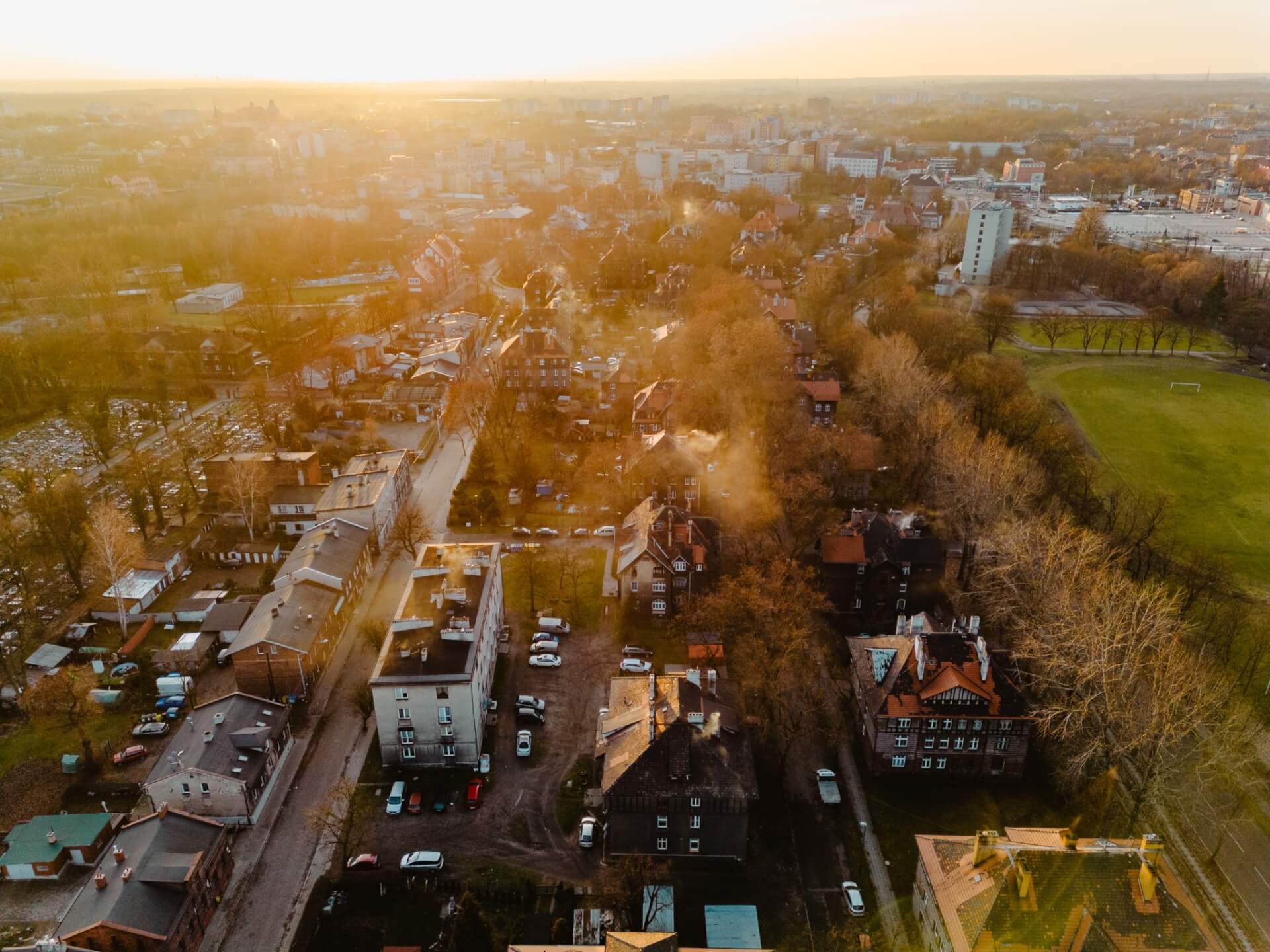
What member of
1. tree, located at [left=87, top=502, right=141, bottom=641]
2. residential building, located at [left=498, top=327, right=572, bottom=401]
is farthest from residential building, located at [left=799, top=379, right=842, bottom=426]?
tree, located at [left=87, top=502, right=141, bottom=641]

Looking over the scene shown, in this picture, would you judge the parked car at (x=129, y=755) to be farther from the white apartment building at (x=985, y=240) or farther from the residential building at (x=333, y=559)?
the white apartment building at (x=985, y=240)

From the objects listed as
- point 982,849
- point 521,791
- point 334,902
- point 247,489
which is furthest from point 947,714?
point 247,489

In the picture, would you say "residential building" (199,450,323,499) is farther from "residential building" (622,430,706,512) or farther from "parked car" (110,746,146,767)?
"residential building" (622,430,706,512)

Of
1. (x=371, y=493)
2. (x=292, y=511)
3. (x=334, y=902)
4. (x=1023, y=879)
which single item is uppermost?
(x=1023, y=879)

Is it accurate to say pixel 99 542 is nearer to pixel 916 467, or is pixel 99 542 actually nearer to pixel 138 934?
pixel 138 934

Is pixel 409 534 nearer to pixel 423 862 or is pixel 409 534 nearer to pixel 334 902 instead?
pixel 423 862

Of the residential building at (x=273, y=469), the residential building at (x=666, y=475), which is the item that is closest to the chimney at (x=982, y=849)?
the residential building at (x=666, y=475)
